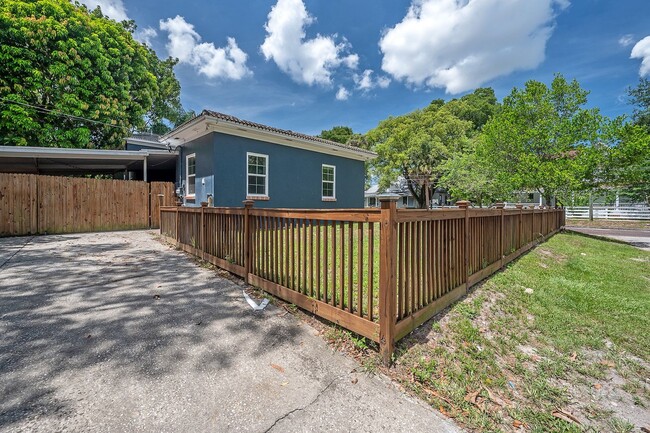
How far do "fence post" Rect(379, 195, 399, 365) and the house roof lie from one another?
6.83 m

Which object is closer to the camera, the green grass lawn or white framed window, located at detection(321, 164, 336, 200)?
the green grass lawn

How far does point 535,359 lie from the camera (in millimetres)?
2471

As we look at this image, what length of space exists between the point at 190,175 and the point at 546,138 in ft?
46.9

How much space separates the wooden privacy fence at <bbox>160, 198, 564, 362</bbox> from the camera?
2.23 meters

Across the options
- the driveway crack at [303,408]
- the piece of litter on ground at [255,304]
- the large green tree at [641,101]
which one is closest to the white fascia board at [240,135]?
the piece of litter on ground at [255,304]

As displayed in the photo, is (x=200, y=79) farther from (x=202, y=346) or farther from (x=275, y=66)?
(x=202, y=346)

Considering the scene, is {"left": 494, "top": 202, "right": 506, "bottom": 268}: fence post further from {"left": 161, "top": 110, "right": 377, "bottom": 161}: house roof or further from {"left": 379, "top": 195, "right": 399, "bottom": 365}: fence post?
{"left": 161, "top": 110, "right": 377, "bottom": 161}: house roof

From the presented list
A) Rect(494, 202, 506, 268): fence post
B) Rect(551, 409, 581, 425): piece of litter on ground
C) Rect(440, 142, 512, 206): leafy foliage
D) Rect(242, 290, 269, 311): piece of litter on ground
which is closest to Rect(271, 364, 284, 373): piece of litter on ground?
Rect(242, 290, 269, 311): piece of litter on ground

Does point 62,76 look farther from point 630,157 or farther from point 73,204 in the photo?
point 630,157

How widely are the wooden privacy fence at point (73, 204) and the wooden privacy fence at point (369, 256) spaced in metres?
6.00

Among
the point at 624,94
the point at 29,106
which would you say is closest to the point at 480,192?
the point at 624,94

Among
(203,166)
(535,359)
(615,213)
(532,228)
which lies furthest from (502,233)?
(615,213)

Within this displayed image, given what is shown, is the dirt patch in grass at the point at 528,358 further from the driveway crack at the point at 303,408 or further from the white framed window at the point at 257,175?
the white framed window at the point at 257,175

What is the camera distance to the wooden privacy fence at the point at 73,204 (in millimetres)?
7930
